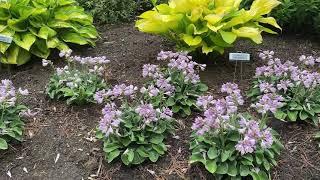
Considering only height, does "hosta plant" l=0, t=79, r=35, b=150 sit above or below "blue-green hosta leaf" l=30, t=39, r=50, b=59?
above

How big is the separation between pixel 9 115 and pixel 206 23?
2189 mm

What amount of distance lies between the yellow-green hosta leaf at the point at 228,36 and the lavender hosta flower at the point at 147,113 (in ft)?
4.49

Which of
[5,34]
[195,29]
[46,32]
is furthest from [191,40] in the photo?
[5,34]

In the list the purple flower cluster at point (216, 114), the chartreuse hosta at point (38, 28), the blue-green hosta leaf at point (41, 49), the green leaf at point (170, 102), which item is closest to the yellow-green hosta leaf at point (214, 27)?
the green leaf at point (170, 102)

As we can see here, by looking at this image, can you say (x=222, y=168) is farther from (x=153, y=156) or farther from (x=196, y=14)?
(x=196, y=14)

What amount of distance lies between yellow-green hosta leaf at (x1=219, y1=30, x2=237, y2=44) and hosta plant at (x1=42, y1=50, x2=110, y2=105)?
121cm

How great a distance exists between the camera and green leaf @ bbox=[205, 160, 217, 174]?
3756 millimetres

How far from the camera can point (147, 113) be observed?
3.99m

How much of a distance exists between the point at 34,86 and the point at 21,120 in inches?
28.7

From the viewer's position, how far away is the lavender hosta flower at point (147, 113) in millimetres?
3994

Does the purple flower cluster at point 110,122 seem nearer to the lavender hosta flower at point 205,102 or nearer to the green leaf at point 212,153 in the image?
the lavender hosta flower at point 205,102

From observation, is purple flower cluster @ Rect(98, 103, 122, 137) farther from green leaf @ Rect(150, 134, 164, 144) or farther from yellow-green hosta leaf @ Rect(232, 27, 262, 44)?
yellow-green hosta leaf @ Rect(232, 27, 262, 44)

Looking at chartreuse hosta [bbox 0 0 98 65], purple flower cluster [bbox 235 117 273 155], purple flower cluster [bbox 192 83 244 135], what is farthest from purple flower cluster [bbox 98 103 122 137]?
chartreuse hosta [bbox 0 0 98 65]

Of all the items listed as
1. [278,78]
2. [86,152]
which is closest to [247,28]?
[278,78]
